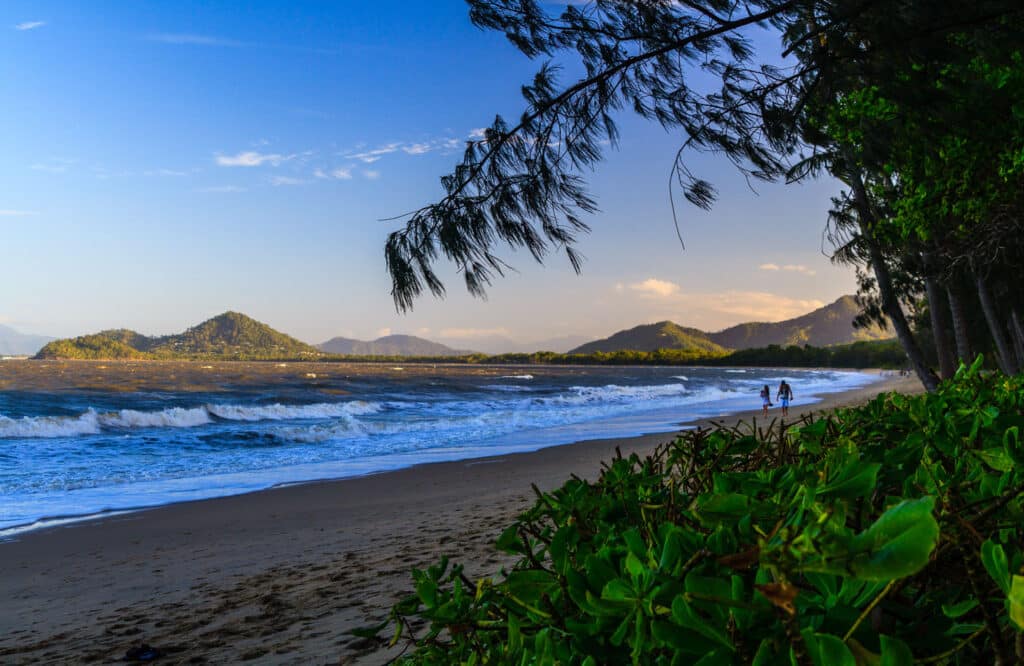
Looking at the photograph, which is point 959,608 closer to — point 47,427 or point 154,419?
point 47,427

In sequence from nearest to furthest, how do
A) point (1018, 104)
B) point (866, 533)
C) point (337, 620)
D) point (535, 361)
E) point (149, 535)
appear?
point (866, 533) → point (337, 620) → point (1018, 104) → point (149, 535) → point (535, 361)

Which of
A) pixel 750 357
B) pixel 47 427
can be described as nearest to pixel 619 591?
pixel 47 427

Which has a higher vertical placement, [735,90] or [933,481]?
[735,90]

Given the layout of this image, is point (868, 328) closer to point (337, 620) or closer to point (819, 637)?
point (337, 620)

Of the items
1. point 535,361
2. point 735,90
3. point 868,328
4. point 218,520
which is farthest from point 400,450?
point 535,361

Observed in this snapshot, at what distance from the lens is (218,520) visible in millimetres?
8711

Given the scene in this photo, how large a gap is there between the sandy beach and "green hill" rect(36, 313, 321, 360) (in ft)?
528

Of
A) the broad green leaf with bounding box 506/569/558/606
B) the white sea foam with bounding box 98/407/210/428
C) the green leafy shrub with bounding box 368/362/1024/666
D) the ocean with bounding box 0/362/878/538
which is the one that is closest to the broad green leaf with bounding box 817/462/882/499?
the green leafy shrub with bounding box 368/362/1024/666

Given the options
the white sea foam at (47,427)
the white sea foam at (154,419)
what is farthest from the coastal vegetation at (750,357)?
the white sea foam at (47,427)

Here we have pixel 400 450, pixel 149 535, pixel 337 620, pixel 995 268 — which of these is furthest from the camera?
pixel 400 450

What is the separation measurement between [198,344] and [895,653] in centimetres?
18141

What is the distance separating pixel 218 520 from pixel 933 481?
31.0 feet

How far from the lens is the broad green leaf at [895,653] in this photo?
0.42m

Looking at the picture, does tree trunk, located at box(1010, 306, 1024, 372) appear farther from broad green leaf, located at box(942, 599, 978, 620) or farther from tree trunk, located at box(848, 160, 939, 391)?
broad green leaf, located at box(942, 599, 978, 620)
